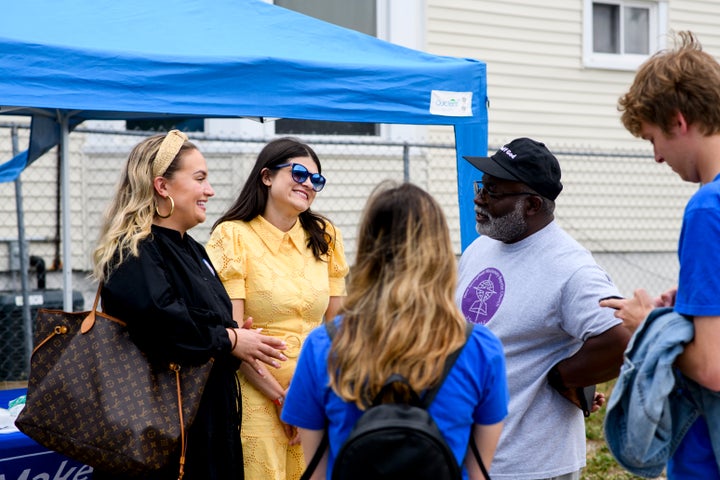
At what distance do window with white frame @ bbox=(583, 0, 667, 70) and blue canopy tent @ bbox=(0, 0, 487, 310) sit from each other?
267 inches

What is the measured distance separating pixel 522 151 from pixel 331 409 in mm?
1329

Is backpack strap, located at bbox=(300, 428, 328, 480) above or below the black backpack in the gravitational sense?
below

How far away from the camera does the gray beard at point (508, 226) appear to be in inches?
117

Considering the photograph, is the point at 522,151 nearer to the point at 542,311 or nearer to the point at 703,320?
the point at 542,311

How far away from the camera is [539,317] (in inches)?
111

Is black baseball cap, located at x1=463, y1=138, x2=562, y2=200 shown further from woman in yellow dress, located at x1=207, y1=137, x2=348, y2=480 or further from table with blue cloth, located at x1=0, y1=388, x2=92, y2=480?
table with blue cloth, located at x1=0, y1=388, x2=92, y2=480

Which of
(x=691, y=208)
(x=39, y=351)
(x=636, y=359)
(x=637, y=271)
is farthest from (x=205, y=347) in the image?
(x=637, y=271)

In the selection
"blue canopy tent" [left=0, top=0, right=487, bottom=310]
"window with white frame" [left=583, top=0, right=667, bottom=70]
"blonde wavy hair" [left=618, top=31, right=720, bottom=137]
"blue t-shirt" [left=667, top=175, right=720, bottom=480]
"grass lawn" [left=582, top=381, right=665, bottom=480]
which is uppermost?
"window with white frame" [left=583, top=0, right=667, bottom=70]

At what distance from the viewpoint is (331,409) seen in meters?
2.09

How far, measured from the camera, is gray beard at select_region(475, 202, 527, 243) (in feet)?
9.73

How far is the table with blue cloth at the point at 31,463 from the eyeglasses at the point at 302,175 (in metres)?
1.46

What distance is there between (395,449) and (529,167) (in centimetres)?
139

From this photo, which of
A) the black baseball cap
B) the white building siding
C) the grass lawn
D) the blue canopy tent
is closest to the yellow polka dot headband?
the blue canopy tent

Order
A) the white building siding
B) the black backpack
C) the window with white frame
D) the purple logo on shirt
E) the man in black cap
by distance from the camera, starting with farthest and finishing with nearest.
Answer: the window with white frame
the white building siding
the purple logo on shirt
the man in black cap
the black backpack
